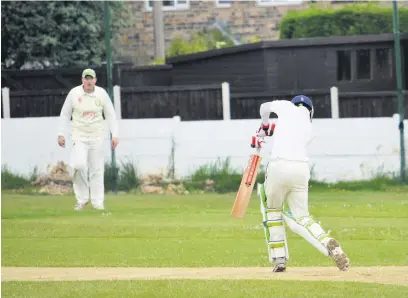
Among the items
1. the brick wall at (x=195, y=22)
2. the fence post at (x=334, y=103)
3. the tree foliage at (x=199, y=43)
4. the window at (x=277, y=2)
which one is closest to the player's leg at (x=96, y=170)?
the fence post at (x=334, y=103)

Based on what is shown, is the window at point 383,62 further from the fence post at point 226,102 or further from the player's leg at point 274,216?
the player's leg at point 274,216

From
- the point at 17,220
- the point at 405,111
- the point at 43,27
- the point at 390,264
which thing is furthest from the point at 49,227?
the point at 43,27

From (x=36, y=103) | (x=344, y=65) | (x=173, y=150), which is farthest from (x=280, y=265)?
(x=344, y=65)

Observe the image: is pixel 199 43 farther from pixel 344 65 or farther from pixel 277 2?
pixel 344 65

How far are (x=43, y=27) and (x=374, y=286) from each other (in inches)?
1018

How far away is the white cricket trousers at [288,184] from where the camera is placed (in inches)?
563

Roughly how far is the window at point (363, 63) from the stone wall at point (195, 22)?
11.2 metres

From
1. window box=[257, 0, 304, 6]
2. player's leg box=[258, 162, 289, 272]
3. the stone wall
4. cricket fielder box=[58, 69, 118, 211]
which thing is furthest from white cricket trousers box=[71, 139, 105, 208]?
the stone wall

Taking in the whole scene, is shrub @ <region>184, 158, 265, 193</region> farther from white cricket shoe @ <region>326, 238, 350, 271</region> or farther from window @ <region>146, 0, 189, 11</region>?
window @ <region>146, 0, 189, 11</region>

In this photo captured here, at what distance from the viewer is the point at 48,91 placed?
3191 centimetres

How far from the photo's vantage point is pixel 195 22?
45.2 metres

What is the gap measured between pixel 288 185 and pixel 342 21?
82.4ft

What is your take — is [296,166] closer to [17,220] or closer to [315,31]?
[17,220]

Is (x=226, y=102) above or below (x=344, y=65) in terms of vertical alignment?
below
